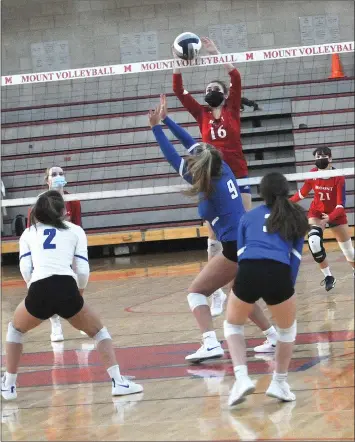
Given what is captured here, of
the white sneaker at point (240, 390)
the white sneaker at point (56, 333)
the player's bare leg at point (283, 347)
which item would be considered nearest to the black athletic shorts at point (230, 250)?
the player's bare leg at point (283, 347)

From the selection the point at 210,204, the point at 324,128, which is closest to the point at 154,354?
the point at 210,204

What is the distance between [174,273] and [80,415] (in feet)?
24.8

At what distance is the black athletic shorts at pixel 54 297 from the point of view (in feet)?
20.9

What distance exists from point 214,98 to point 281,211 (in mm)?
2588

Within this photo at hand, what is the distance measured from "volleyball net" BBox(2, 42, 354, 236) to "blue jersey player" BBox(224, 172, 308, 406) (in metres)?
11.0

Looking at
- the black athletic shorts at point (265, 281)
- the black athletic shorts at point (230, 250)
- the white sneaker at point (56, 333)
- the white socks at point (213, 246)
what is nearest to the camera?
the black athletic shorts at point (265, 281)

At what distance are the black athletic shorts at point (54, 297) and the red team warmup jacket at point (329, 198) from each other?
497 cm

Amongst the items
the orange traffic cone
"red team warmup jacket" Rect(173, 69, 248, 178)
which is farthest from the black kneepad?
the orange traffic cone

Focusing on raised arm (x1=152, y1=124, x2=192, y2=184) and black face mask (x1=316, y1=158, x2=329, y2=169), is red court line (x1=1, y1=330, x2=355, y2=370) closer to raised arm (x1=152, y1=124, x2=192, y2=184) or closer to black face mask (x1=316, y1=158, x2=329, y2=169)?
raised arm (x1=152, y1=124, x2=192, y2=184)

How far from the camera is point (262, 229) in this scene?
5844 millimetres

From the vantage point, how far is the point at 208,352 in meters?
7.20

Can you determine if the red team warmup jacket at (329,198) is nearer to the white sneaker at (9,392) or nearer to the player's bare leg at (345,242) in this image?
the player's bare leg at (345,242)

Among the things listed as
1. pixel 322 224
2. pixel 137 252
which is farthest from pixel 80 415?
pixel 137 252

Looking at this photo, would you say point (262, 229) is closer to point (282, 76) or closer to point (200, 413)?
point (200, 413)
